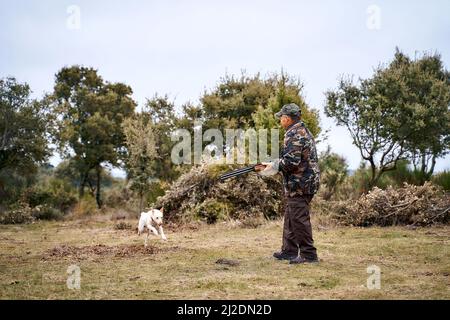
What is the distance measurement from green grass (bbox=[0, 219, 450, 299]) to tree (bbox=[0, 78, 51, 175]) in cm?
1062

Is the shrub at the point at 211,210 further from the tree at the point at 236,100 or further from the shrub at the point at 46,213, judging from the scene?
the tree at the point at 236,100

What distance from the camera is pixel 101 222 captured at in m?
18.6

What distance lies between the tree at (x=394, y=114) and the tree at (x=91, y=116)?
1218cm

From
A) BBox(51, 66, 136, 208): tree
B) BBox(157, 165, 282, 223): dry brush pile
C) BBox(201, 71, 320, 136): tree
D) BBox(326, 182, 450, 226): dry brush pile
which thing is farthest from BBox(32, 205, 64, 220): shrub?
BBox(326, 182, 450, 226): dry brush pile

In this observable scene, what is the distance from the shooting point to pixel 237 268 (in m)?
7.88

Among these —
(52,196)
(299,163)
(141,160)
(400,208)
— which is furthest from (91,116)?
(299,163)

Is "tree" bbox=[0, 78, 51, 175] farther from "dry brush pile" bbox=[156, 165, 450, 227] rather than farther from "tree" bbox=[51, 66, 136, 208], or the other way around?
"dry brush pile" bbox=[156, 165, 450, 227]

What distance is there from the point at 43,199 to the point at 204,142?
808 cm

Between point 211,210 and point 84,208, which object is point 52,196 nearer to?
point 84,208

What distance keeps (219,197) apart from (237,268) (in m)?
8.17
